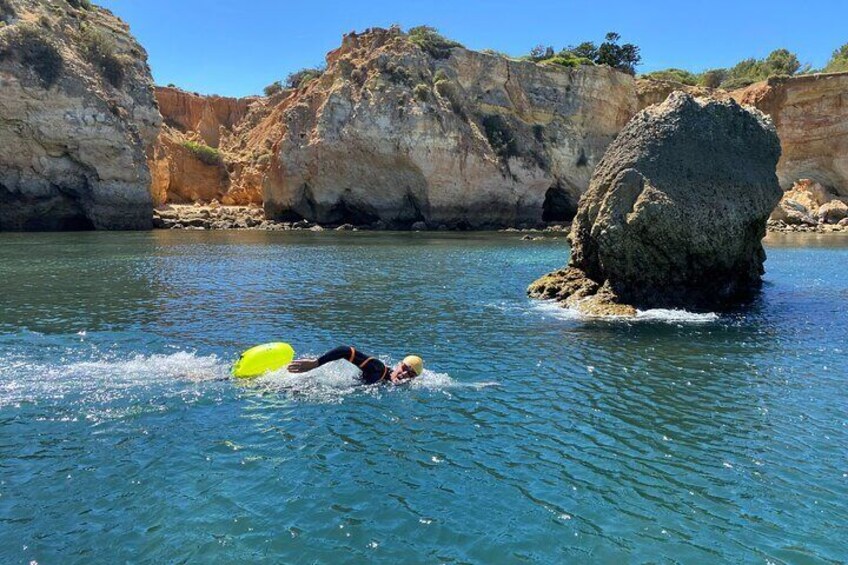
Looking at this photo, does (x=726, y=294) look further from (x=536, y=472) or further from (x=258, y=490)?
(x=258, y=490)

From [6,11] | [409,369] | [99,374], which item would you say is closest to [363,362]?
[409,369]

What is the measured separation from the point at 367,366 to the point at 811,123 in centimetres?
6930

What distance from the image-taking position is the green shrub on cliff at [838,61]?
7211 centimetres

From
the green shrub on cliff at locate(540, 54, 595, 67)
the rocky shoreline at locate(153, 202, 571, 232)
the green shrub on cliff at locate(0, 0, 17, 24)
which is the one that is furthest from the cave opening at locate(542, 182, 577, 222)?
the green shrub on cliff at locate(0, 0, 17, 24)

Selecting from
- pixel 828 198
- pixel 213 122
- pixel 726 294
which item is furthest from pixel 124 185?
pixel 828 198

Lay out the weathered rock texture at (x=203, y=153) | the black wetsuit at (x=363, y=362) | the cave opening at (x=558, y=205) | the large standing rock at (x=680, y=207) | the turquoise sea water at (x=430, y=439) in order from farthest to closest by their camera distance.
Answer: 1. the weathered rock texture at (x=203, y=153)
2. the cave opening at (x=558, y=205)
3. the large standing rock at (x=680, y=207)
4. the black wetsuit at (x=363, y=362)
5. the turquoise sea water at (x=430, y=439)

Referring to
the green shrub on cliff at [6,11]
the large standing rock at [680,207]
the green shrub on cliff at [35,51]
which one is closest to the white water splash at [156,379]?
the large standing rock at [680,207]

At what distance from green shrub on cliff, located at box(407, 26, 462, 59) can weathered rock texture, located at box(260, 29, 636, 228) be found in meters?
0.63

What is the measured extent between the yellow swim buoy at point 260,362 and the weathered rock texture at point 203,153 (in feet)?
187

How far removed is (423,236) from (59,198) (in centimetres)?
2886

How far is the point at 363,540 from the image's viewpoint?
6.43 metres

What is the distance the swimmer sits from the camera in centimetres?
1126

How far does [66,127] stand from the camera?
48344 mm

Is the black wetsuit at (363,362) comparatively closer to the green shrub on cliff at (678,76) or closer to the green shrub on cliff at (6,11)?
the green shrub on cliff at (6,11)
